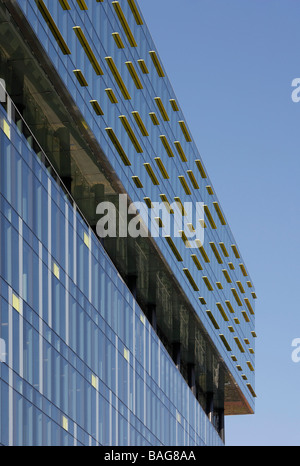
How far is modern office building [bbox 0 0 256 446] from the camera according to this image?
5497 cm

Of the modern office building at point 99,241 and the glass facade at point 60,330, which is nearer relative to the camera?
the glass facade at point 60,330

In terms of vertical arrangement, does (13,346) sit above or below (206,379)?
below

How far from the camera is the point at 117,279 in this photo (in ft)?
250

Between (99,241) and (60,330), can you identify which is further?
(99,241)

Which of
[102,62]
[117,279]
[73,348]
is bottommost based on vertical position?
[73,348]

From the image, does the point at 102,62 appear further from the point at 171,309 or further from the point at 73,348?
the point at 171,309

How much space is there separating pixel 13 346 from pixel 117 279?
23.9 metres

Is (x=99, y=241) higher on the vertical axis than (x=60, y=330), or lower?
higher

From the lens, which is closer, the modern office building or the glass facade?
the glass facade

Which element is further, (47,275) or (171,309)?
(171,309)

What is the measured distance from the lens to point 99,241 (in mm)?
71938

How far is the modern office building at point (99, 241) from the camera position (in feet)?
180
